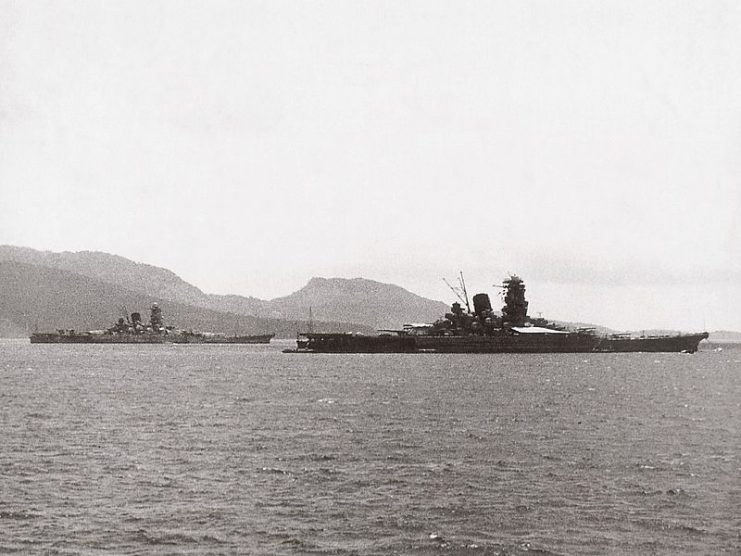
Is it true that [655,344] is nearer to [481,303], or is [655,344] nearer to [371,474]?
[481,303]

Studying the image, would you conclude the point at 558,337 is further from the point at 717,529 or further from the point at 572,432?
the point at 717,529

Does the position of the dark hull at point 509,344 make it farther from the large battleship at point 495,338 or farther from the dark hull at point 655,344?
the dark hull at point 655,344

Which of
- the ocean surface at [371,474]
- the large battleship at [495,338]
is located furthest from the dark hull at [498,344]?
the ocean surface at [371,474]

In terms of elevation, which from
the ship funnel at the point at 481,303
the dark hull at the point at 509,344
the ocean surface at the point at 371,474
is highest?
the ship funnel at the point at 481,303

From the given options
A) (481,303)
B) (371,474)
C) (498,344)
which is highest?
(481,303)

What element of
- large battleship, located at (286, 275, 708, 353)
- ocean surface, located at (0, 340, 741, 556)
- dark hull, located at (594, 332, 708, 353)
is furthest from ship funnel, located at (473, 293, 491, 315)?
ocean surface, located at (0, 340, 741, 556)

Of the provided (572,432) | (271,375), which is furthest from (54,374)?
(572,432)

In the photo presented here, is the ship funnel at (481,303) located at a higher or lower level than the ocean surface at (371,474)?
higher

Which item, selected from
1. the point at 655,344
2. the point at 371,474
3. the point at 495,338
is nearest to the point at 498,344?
the point at 495,338
